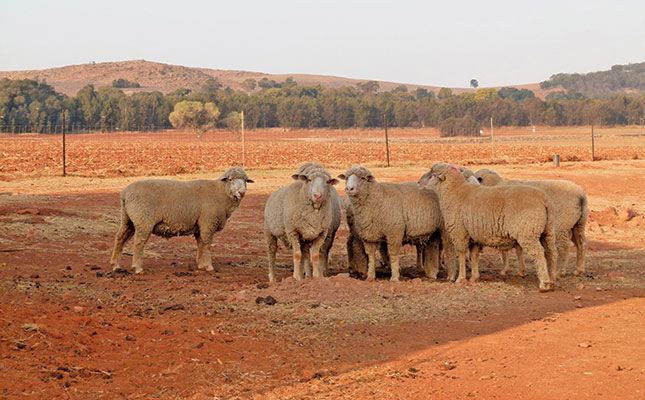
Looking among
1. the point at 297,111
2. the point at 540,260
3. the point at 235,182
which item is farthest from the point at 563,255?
the point at 297,111

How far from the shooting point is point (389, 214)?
12.0 m

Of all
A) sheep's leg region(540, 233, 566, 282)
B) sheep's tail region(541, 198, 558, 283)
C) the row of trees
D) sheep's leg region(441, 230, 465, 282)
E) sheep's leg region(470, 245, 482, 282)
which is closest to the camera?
sheep's tail region(541, 198, 558, 283)

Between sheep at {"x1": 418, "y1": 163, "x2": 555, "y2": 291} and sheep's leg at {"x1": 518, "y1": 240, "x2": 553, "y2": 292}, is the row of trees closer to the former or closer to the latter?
sheep at {"x1": 418, "y1": 163, "x2": 555, "y2": 291}

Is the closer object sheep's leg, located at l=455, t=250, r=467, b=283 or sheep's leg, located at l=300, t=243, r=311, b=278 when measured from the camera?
sheep's leg, located at l=455, t=250, r=467, b=283

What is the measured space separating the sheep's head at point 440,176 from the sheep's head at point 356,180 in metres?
0.96

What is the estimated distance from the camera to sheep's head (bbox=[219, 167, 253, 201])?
12.7 metres

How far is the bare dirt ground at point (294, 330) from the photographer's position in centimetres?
647

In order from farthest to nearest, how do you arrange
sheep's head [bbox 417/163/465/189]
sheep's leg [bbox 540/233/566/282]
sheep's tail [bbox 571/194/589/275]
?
1. sheep's tail [bbox 571/194/589/275]
2. sheep's head [bbox 417/163/465/189]
3. sheep's leg [bbox 540/233/566/282]

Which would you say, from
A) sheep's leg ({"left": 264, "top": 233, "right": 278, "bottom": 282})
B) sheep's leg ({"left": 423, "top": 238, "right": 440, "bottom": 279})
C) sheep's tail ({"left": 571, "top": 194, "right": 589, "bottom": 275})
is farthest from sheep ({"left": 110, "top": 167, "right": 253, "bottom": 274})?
sheep's tail ({"left": 571, "top": 194, "right": 589, "bottom": 275})

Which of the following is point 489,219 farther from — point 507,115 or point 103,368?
point 507,115

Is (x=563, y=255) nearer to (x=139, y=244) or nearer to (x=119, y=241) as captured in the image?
(x=139, y=244)

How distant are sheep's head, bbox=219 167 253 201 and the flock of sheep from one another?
0.07 feet

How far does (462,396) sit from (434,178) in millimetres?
6394

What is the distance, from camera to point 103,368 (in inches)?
268
